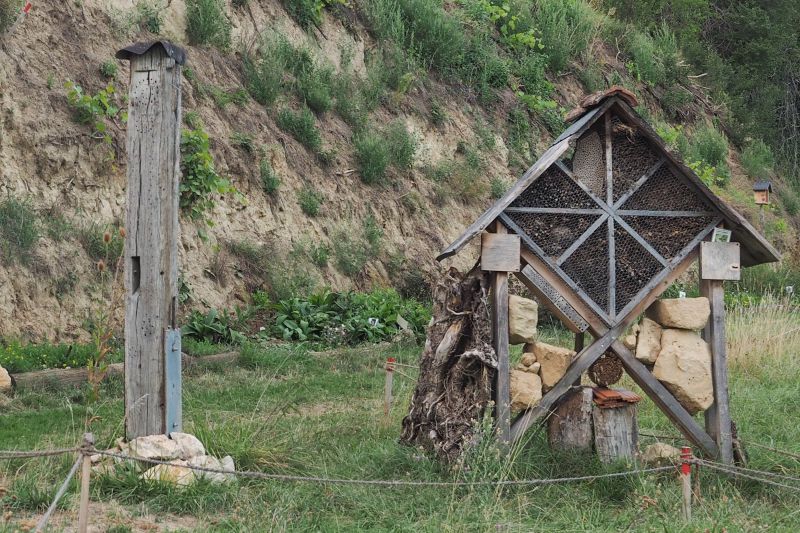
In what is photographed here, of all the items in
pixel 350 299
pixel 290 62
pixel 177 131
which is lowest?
pixel 350 299

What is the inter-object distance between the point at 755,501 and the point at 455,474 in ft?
6.76

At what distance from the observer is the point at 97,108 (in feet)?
38.3

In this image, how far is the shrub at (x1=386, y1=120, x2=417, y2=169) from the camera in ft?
55.0

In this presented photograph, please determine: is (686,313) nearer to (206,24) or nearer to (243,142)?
(243,142)

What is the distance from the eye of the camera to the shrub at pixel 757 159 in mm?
24812

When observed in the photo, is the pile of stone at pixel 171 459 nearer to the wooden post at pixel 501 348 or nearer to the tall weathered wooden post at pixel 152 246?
the tall weathered wooden post at pixel 152 246

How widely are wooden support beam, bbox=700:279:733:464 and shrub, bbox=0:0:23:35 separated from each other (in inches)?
366

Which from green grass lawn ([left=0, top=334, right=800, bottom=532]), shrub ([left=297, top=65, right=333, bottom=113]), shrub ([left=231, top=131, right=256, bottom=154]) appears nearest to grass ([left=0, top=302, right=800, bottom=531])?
green grass lawn ([left=0, top=334, right=800, bottom=532])

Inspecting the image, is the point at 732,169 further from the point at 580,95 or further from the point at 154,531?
the point at 154,531

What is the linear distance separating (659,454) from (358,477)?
89.9 inches

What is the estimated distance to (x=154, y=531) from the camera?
17.5 feet

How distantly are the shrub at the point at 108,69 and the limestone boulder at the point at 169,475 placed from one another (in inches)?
324

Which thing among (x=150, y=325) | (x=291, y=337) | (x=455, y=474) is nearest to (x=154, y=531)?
(x=150, y=325)

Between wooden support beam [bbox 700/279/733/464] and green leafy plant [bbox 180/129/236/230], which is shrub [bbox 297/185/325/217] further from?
wooden support beam [bbox 700/279/733/464]
